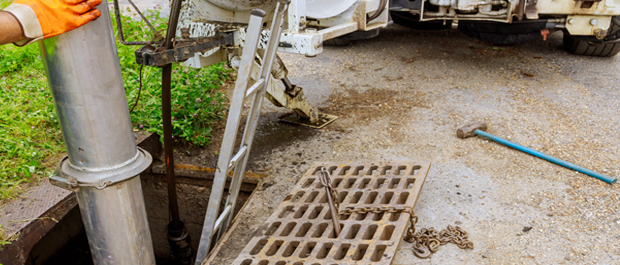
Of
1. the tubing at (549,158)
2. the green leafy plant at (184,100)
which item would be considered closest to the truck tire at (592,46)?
the tubing at (549,158)

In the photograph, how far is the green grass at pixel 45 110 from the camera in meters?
2.75

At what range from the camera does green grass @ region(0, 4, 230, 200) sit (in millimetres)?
2752

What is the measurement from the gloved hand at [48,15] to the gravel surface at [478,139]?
4.14 feet

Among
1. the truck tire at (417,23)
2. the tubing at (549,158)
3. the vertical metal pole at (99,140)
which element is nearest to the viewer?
the vertical metal pole at (99,140)

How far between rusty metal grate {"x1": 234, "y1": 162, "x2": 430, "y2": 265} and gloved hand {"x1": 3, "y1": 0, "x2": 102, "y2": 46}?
122 cm

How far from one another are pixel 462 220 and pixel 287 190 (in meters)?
1.04

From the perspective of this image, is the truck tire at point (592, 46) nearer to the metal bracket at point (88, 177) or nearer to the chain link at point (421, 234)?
the chain link at point (421, 234)

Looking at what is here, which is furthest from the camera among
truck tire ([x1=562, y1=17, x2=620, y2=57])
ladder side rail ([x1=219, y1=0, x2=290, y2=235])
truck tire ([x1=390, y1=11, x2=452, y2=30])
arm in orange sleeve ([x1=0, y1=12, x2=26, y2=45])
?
truck tire ([x1=390, y1=11, x2=452, y2=30])

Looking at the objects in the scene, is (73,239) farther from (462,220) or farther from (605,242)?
(605,242)

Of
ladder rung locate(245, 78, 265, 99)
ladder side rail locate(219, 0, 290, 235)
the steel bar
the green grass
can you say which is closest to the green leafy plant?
the green grass

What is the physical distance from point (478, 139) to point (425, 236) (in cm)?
140

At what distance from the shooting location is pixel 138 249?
212 centimetres

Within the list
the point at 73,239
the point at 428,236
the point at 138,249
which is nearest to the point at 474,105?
the point at 428,236

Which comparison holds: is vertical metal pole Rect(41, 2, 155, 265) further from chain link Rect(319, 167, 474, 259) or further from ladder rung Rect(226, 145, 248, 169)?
chain link Rect(319, 167, 474, 259)
